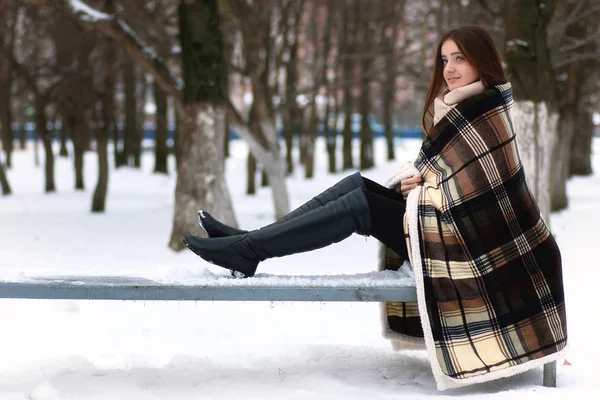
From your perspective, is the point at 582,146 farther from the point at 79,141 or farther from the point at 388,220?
the point at 388,220

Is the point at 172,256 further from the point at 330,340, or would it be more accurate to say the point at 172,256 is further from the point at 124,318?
the point at 330,340

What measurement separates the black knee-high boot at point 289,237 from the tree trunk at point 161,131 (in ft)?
69.0

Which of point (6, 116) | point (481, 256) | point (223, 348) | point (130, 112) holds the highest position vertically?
point (481, 256)

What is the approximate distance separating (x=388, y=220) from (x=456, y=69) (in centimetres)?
76

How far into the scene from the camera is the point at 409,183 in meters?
3.75

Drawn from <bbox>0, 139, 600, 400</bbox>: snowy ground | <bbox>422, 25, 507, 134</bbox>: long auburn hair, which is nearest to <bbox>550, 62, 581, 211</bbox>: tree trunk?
<bbox>0, 139, 600, 400</bbox>: snowy ground

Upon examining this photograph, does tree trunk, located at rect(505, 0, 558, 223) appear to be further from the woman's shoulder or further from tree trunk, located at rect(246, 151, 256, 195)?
tree trunk, located at rect(246, 151, 256, 195)

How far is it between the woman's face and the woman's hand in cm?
45

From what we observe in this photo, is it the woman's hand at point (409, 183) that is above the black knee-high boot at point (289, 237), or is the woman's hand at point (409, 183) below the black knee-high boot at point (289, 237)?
above

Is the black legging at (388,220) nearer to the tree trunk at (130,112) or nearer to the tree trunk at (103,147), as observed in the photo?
the tree trunk at (103,147)

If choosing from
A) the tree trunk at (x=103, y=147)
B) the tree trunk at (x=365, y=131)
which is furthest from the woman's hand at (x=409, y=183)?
the tree trunk at (x=365, y=131)

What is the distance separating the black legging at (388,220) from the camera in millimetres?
3701

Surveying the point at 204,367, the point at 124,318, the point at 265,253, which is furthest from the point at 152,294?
the point at 124,318

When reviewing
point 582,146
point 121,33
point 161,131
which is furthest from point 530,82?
point 161,131
